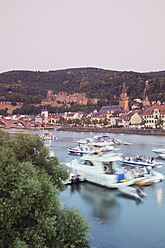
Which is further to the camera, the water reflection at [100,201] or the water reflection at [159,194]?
the water reflection at [159,194]

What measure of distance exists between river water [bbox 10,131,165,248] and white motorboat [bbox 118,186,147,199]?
1.02 feet

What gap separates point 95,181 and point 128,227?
5.55 metres

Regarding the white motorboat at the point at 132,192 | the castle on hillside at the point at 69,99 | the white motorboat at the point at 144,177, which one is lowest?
the white motorboat at the point at 132,192

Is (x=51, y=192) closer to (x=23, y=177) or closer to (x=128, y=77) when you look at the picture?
(x=23, y=177)

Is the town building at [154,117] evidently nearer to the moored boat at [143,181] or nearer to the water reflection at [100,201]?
the moored boat at [143,181]

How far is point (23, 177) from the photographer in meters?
7.86

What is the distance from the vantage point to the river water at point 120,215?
1068cm

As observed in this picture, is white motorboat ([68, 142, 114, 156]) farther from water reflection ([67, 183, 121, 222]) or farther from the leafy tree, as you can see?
the leafy tree

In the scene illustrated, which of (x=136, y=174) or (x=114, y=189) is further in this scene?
(x=136, y=174)

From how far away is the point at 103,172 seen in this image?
56.3 feet

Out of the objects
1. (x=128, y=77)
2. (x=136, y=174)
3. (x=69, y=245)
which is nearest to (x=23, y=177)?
(x=69, y=245)

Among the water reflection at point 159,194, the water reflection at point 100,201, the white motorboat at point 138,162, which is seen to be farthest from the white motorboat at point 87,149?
the water reflection at point 159,194

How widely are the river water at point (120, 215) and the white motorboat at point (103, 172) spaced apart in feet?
1.39

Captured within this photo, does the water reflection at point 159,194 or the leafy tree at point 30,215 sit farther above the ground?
the leafy tree at point 30,215
